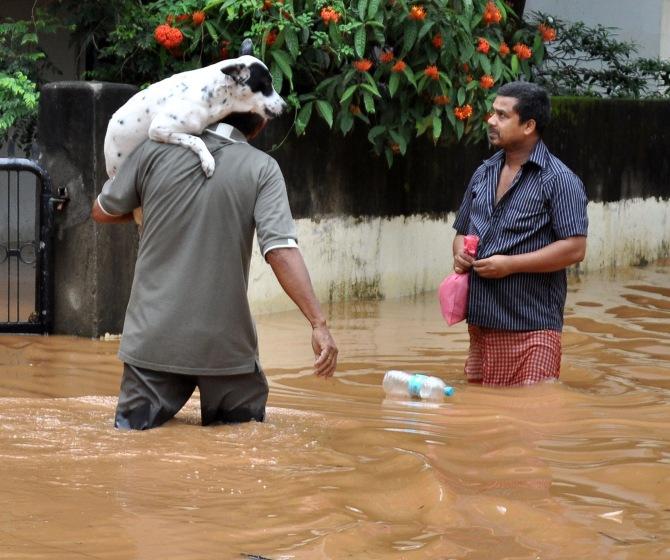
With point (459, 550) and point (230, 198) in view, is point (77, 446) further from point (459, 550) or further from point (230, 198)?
point (459, 550)

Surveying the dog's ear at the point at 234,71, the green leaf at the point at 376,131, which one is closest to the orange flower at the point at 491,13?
the green leaf at the point at 376,131

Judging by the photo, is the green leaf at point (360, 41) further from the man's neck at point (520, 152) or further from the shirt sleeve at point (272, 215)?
the shirt sleeve at point (272, 215)

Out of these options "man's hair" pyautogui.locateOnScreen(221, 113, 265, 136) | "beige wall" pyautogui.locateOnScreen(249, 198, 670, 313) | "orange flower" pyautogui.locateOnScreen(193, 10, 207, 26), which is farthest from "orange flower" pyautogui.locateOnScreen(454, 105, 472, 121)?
"man's hair" pyautogui.locateOnScreen(221, 113, 265, 136)

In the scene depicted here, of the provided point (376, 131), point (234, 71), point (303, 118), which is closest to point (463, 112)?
point (376, 131)

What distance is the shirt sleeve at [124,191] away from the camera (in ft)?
17.9

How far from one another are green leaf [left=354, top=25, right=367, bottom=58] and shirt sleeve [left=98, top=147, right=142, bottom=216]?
15.0ft

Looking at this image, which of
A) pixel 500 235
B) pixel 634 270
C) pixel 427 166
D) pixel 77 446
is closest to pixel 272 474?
pixel 77 446

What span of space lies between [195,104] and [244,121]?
10.7 inches

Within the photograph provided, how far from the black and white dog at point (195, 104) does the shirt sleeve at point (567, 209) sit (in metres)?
1.84

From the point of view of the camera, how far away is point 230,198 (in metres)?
5.30

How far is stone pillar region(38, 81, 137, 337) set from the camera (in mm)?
8891

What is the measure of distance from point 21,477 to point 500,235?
3.10 m

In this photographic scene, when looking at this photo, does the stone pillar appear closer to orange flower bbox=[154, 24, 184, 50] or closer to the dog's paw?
orange flower bbox=[154, 24, 184, 50]

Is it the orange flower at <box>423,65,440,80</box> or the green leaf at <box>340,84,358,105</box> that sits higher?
the orange flower at <box>423,65,440,80</box>
